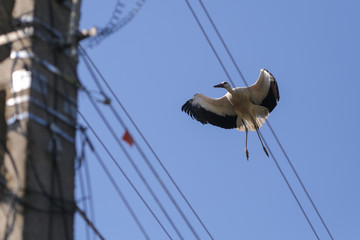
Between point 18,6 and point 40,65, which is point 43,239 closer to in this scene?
point 40,65

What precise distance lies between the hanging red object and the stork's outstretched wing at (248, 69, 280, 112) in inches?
376

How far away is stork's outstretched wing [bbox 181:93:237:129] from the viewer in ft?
56.6

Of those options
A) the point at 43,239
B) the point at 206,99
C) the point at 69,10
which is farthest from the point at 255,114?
the point at 43,239

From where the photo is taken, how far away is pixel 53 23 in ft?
21.9

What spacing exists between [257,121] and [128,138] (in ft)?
34.3

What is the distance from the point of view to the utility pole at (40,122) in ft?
19.2

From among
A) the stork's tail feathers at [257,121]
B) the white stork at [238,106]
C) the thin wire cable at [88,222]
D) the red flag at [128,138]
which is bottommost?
the thin wire cable at [88,222]

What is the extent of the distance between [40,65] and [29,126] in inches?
22.6

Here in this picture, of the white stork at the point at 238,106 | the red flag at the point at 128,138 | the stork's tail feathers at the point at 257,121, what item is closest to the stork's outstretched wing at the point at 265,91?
the white stork at the point at 238,106

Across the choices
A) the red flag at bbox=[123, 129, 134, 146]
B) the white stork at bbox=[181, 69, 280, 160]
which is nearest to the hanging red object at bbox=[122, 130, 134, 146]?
the red flag at bbox=[123, 129, 134, 146]

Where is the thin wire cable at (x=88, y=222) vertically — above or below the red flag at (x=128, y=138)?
below

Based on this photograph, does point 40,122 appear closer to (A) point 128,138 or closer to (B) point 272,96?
(A) point 128,138

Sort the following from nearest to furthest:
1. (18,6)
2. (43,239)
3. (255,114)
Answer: (43,239) < (18,6) < (255,114)

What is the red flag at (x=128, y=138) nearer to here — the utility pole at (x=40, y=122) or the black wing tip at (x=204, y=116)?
the utility pole at (x=40, y=122)
